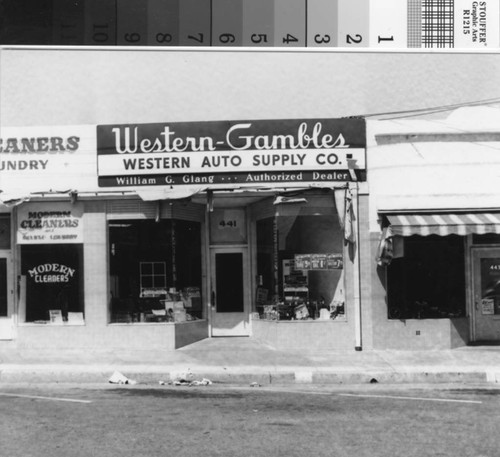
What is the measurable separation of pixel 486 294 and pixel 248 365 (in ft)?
18.9

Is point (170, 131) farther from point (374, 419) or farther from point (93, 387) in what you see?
point (374, 419)

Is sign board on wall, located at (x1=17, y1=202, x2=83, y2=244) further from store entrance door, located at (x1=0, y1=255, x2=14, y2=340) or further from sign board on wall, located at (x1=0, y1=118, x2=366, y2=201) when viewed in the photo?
store entrance door, located at (x1=0, y1=255, x2=14, y2=340)

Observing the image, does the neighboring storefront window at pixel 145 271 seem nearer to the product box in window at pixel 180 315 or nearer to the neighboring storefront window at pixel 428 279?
the product box in window at pixel 180 315

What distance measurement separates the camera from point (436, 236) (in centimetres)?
1605

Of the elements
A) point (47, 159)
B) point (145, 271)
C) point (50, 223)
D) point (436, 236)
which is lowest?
point (145, 271)

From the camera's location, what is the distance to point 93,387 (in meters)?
12.1

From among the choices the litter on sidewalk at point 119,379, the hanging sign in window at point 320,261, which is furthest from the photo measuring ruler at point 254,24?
the litter on sidewalk at point 119,379

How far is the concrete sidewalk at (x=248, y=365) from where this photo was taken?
42.2 ft

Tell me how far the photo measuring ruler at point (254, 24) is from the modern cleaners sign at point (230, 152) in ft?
6.67

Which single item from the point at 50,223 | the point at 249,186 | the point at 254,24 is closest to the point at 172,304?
the point at 249,186

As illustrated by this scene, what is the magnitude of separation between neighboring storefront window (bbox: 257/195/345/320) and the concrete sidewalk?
3.42ft

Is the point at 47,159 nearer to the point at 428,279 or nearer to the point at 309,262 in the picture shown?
the point at 309,262

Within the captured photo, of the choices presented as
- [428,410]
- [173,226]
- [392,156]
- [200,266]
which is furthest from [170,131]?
[428,410]

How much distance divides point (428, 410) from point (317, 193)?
711cm
